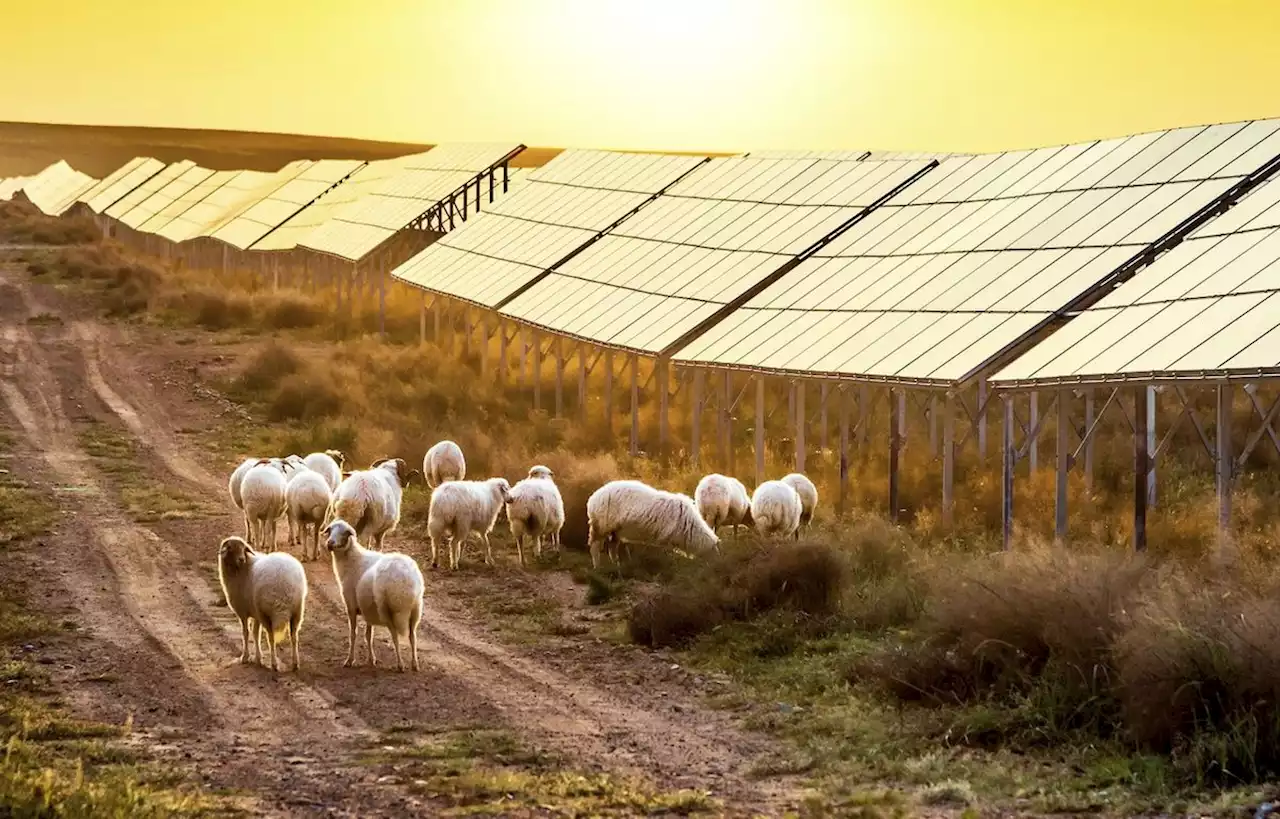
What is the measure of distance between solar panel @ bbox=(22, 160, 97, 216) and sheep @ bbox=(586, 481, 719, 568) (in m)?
98.6

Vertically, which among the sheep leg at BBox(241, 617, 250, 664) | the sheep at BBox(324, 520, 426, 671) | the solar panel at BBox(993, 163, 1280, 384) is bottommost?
the sheep leg at BBox(241, 617, 250, 664)

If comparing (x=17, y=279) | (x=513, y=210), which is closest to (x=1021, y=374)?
(x=513, y=210)

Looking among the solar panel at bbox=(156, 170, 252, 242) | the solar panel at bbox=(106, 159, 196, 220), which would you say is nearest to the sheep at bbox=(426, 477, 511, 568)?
the solar panel at bbox=(156, 170, 252, 242)

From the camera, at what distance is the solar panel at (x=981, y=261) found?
27688mm

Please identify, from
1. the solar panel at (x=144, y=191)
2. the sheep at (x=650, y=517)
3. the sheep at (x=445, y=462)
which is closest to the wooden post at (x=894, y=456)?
the sheep at (x=650, y=517)

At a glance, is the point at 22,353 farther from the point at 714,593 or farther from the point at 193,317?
the point at 714,593

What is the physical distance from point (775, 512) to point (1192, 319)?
5791 millimetres

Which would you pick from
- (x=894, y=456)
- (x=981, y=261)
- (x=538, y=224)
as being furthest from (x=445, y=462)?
(x=538, y=224)

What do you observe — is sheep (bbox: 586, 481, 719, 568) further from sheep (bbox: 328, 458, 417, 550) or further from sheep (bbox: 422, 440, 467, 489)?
sheep (bbox: 422, 440, 467, 489)

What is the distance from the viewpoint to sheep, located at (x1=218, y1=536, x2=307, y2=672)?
18.4 m

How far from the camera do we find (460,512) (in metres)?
25.0

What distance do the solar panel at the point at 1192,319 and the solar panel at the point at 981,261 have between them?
1031 mm

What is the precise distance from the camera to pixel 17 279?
74.2m

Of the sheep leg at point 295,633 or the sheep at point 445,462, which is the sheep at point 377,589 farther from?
the sheep at point 445,462
